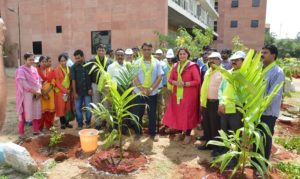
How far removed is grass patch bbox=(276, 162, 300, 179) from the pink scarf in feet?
14.3

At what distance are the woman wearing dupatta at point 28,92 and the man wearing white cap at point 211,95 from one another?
309 cm

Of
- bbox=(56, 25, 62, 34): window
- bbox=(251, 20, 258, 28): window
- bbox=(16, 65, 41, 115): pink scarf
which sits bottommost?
bbox=(16, 65, 41, 115): pink scarf

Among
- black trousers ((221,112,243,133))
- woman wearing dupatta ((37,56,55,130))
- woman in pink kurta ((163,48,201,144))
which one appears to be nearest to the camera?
black trousers ((221,112,243,133))

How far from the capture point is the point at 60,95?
575 centimetres

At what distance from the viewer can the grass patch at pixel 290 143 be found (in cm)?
500

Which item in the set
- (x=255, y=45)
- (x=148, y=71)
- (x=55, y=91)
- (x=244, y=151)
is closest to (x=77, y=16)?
(x=55, y=91)

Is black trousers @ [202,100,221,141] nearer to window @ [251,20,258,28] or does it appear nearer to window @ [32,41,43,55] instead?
window @ [32,41,43,55]

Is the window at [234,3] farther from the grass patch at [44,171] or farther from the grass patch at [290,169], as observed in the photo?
the grass patch at [44,171]

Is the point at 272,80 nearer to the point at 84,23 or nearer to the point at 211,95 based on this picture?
the point at 211,95

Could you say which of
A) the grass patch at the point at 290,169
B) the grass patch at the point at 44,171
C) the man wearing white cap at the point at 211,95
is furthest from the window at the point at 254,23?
the grass patch at the point at 44,171

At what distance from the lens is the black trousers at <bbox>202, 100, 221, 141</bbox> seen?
454 cm

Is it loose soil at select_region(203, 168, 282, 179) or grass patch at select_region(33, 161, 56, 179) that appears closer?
loose soil at select_region(203, 168, 282, 179)

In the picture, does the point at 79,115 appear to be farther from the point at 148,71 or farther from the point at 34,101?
the point at 148,71

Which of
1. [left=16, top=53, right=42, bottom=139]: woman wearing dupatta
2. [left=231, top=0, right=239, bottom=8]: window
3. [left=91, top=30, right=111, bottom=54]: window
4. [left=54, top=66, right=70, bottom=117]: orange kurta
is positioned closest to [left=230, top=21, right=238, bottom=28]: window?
[left=231, top=0, right=239, bottom=8]: window
